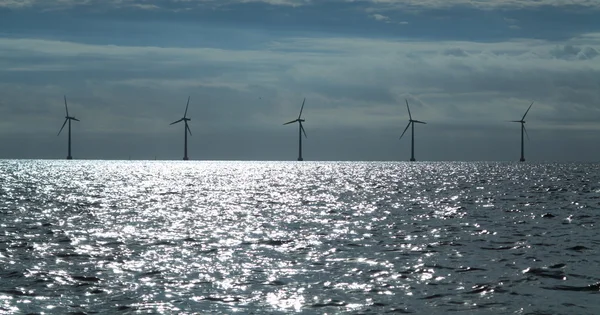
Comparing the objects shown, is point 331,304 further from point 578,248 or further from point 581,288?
point 578,248

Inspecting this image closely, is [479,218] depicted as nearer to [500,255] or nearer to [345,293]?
[500,255]

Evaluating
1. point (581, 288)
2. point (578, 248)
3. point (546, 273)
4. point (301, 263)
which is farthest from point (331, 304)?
point (578, 248)

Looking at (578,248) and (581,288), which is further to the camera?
(578,248)

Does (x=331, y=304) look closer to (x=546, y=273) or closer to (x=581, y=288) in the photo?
(x=581, y=288)

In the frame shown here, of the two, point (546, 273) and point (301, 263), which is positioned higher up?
point (546, 273)

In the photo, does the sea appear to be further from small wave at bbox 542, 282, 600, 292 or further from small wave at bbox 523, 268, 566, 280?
small wave at bbox 523, 268, 566, 280

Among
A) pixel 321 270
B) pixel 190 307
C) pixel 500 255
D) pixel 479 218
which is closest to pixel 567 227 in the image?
pixel 479 218

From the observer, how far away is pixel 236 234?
4444 cm

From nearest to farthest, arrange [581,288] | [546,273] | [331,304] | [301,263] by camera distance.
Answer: [331,304] < [581,288] < [546,273] < [301,263]

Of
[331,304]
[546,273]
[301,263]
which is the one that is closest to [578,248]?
[546,273]

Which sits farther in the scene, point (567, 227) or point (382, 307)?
point (567, 227)

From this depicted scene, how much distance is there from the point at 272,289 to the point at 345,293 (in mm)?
2484

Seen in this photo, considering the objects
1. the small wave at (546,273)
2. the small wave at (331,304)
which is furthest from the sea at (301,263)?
the small wave at (546,273)

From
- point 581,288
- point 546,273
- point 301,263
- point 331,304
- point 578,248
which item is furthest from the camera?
point 578,248
